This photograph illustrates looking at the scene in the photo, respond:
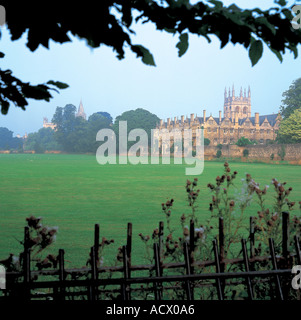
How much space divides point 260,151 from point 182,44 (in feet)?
173

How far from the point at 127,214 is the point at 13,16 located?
9.28 m

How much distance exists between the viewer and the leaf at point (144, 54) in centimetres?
209

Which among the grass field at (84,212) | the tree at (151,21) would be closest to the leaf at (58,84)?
the tree at (151,21)

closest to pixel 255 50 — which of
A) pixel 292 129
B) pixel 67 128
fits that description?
pixel 292 129

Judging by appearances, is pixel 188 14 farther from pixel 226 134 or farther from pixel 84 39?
pixel 226 134

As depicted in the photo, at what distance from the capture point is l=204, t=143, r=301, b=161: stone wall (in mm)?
48594

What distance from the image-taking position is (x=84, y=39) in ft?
6.52

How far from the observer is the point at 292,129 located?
53.4 m

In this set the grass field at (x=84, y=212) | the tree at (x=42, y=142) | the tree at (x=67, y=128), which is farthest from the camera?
the tree at (x=42, y=142)

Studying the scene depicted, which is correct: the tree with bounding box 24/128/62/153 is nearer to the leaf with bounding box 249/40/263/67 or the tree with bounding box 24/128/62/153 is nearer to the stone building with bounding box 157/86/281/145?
the stone building with bounding box 157/86/281/145

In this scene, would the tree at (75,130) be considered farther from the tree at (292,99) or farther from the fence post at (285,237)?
the fence post at (285,237)

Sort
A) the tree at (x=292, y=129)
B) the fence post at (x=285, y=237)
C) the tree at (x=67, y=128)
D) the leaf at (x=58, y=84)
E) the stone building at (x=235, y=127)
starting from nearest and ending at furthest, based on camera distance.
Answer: the leaf at (x=58, y=84) → the fence post at (x=285, y=237) → the tree at (x=292, y=129) → the stone building at (x=235, y=127) → the tree at (x=67, y=128)

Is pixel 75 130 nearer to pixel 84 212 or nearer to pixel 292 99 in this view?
pixel 292 99

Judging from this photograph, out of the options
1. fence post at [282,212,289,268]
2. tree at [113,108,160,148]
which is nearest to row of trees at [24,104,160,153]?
tree at [113,108,160,148]
